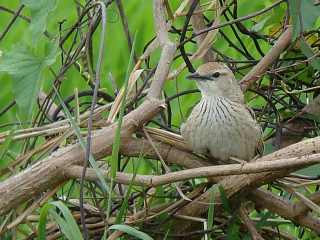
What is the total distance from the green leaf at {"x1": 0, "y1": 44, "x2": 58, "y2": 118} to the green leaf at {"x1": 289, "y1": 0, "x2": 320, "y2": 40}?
74 centimetres

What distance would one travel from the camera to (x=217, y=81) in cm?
386

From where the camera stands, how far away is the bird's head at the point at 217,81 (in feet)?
12.6

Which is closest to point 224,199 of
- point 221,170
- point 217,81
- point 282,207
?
point 282,207

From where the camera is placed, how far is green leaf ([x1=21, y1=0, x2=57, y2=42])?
10.4 feet

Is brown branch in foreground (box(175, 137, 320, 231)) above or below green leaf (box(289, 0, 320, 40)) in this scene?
below

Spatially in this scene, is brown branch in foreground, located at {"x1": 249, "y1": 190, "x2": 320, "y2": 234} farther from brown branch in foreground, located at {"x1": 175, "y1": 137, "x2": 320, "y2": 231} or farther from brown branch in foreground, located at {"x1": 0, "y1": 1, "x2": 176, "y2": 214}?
brown branch in foreground, located at {"x1": 0, "y1": 1, "x2": 176, "y2": 214}

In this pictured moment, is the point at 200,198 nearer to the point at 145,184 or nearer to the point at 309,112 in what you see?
the point at 145,184

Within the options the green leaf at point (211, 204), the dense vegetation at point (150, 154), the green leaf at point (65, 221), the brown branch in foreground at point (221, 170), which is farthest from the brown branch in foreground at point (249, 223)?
the green leaf at point (65, 221)

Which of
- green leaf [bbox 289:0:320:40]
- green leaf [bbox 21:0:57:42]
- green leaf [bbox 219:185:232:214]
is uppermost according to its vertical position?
green leaf [bbox 21:0:57:42]

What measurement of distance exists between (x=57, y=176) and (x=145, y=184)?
0.92 ft

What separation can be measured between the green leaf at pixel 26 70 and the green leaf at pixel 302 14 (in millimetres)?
742

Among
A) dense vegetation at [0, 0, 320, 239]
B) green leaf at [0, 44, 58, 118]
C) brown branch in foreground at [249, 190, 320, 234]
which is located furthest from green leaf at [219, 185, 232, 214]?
green leaf at [0, 44, 58, 118]

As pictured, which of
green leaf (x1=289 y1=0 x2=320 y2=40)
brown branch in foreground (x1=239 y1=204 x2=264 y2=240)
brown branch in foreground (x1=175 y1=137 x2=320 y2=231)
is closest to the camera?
brown branch in foreground (x1=175 y1=137 x2=320 y2=231)

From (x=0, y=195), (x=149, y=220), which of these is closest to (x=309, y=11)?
(x=149, y=220)
